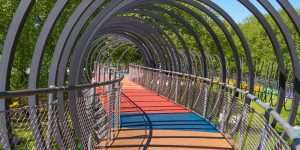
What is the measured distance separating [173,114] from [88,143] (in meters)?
6.50

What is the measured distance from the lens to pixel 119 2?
1070cm

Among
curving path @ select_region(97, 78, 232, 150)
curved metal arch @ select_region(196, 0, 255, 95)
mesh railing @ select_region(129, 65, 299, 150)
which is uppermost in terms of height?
curved metal arch @ select_region(196, 0, 255, 95)

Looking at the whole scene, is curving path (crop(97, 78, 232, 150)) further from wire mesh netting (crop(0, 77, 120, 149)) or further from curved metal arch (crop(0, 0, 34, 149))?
curved metal arch (crop(0, 0, 34, 149))

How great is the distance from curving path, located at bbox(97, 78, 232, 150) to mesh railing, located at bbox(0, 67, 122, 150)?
43 centimetres

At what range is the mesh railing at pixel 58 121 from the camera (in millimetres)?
4219

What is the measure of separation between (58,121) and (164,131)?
14.8 feet

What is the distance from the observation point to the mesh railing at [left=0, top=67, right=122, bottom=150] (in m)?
4.22

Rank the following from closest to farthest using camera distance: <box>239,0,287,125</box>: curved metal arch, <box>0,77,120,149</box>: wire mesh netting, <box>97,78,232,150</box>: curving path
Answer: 1. <box>0,77,120,149</box>: wire mesh netting
2. <box>97,78,232,150</box>: curving path
3. <box>239,0,287,125</box>: curved metal arch

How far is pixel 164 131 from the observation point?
945 centimetres

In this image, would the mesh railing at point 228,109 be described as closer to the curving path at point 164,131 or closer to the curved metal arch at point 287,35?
the curving path at point 164,131

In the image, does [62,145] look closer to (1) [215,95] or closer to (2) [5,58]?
(2) [5,58]

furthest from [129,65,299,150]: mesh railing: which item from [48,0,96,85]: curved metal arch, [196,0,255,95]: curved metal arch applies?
[48,0,96,85]: curved metal arch

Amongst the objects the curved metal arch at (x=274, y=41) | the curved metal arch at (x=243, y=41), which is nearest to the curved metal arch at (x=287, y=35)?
the curved metal arch at (x=274, y=41)

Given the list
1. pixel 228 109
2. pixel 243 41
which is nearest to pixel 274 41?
pixel 228 109
